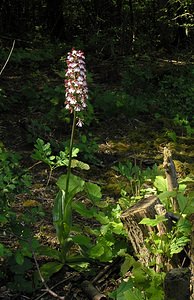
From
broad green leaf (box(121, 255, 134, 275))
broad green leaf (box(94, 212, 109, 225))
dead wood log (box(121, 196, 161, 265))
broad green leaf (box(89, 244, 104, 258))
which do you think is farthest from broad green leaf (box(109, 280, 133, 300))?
broad green leaf (box(94, 212, 109, 225))

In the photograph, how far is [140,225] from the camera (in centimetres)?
269

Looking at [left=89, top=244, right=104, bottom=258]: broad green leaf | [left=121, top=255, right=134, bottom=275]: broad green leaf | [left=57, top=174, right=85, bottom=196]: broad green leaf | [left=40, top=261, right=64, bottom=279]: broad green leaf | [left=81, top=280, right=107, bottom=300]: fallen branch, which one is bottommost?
[left=81, top=280, right=107, bottom=300]: fallen branch

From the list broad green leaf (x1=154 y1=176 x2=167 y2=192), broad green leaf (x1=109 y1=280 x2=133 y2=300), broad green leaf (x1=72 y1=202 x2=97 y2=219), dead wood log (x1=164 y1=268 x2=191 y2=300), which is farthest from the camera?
broad green leaf (x1=72 y1=202 x2=97 y2=219)

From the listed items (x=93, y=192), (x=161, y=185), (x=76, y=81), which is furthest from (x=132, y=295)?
(x=76, y=81)

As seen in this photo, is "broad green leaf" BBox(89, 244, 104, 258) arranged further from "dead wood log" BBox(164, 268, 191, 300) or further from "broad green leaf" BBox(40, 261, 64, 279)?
"dead wood log" BBox(164, 268, 191, 300)

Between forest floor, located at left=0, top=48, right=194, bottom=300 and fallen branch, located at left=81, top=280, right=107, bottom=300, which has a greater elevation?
forest floor, located at left=0, top=48, right=194, bottom=300

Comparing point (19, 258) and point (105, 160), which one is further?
point (105, 160)

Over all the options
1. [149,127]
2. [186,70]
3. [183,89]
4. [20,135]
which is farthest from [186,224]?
[186,70]

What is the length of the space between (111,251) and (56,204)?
48cm

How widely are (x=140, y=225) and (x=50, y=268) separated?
0.68 m

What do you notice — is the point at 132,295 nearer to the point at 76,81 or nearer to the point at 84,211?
the point at 84,211

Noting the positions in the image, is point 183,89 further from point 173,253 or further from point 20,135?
point 173,253

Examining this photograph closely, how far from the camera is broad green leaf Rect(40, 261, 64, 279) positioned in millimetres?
2879

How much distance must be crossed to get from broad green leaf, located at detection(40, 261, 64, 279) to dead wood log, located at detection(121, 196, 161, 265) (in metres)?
0.52
